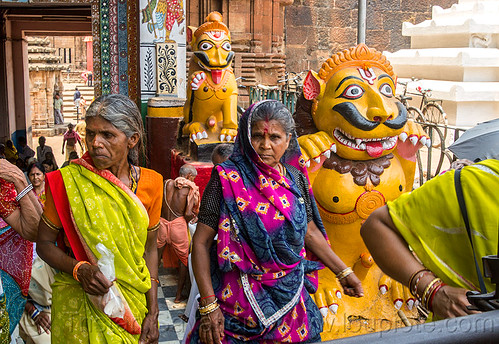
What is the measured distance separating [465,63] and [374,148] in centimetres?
842

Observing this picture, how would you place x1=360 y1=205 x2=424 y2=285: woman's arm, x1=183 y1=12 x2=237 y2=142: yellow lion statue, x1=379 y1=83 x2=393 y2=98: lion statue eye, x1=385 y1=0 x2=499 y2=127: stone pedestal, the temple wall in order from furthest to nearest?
the temple wall < x1=385 y1=0 x2=499 y2=127: stone pedestal < x1=183 y1=12 x2=237 y2=142: yellow lion statue < x1=379 y1=83 x2=393 y2=98: lion statue eye < x1=360 y1=205 x2=424 y2=285: woman's arm

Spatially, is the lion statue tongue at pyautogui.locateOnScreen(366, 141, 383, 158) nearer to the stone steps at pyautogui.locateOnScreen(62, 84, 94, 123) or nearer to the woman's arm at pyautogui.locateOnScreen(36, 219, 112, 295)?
the woman's arm at pyautogui.locateOnScreen(36, 219, 112, 295)

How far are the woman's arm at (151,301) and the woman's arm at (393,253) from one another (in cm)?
109

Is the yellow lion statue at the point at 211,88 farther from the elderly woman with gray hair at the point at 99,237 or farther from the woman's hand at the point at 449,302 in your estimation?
the woman's hand at the point at 449,302

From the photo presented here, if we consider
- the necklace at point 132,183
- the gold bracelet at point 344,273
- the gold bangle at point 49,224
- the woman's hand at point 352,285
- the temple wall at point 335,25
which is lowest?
the woman's hand at point 352,285

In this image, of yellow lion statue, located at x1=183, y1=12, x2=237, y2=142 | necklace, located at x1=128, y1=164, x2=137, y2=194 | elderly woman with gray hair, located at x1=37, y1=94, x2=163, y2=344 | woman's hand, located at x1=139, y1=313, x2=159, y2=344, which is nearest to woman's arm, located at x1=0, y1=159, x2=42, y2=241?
elderly woman with gray hair, located at x1=37, y1=94, x2=163, y2=344

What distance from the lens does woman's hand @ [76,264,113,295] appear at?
2.58 metres

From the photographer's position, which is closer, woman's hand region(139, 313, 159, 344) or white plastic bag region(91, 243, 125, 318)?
white plastic bag region(91, 243, 125, 318)

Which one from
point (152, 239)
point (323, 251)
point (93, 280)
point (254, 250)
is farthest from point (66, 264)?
point (323, 251)

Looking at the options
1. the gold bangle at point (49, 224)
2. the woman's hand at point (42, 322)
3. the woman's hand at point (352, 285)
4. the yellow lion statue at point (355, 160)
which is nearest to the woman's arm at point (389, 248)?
the woman's hand at point (352, 285)

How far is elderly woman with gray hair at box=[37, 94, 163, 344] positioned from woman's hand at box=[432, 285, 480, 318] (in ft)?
4.30

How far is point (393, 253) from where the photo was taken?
2113 millimetres

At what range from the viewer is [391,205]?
2.17 meters

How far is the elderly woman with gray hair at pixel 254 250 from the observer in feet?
9.04
